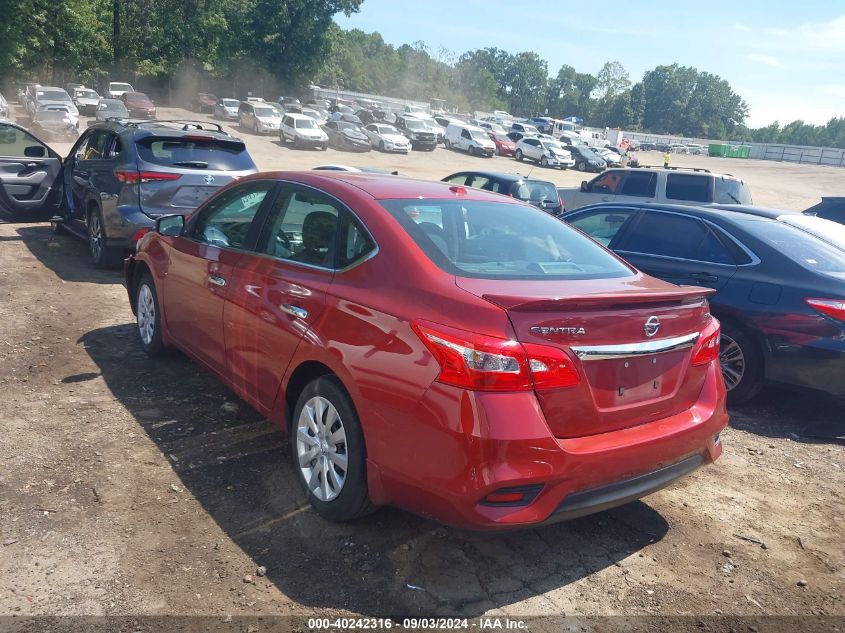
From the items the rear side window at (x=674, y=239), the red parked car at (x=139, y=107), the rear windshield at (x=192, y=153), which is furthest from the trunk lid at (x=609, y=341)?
the red parked car at (x=139, y=107)

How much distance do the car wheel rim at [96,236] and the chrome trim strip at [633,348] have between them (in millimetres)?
6951

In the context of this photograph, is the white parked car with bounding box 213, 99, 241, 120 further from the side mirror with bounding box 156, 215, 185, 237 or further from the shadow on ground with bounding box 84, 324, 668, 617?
the shadow on ground with bounding box 84, 324, 668, 617

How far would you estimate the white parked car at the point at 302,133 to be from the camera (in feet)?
122

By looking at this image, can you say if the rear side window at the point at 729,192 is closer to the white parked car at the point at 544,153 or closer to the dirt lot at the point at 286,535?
the dirt lot at the point at 286,535

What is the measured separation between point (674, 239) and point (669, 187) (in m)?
6.90

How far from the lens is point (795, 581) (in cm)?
325

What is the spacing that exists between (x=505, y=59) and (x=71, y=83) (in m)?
115

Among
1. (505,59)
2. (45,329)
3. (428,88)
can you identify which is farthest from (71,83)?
(505,59)

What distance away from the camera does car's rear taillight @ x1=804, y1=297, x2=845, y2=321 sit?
16.0 ft

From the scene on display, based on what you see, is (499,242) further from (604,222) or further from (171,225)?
(604,222)

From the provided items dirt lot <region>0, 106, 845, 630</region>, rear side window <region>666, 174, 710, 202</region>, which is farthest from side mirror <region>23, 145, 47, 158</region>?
rear side window <region>666, 174, 710, 202</region>

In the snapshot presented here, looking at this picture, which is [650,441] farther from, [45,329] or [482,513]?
[45,329]

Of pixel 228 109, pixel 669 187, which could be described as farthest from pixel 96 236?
pixel 228 109

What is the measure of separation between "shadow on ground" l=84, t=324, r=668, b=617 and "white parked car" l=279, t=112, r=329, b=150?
3455 cm
